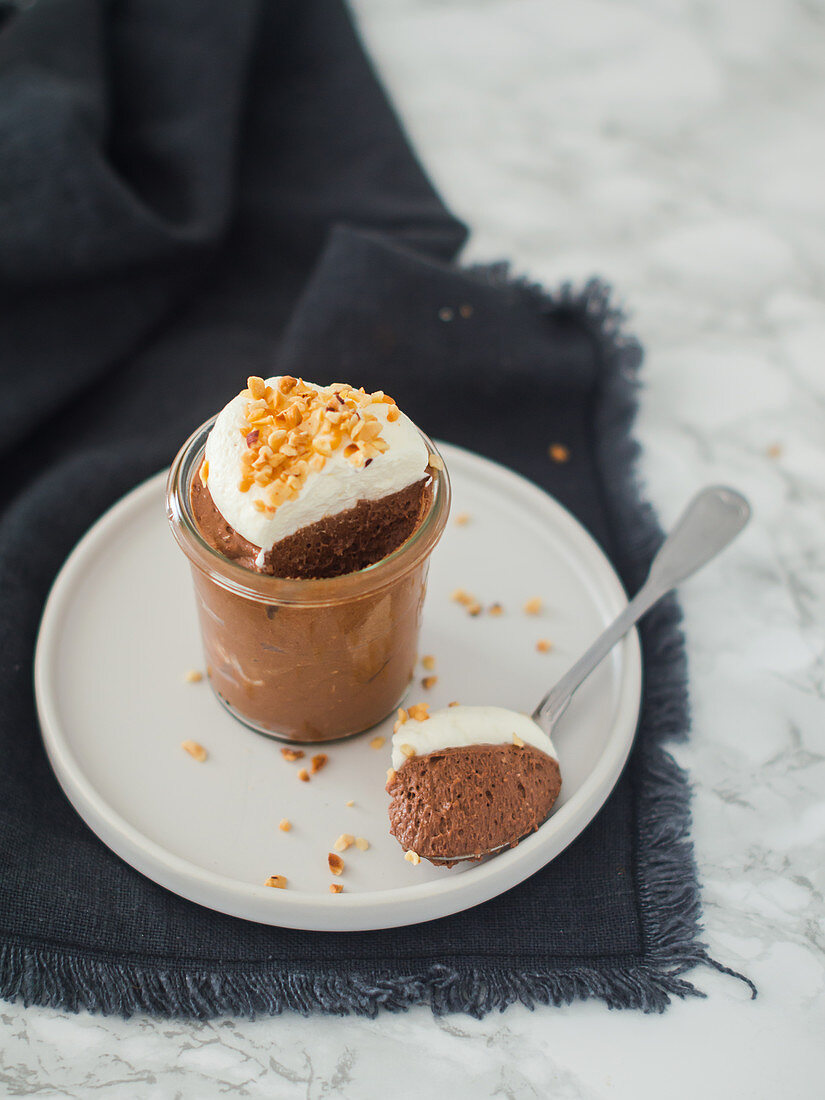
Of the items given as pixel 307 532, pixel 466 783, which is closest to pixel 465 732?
pixel 466 783

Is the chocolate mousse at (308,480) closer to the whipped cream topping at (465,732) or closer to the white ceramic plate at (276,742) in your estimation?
the whipped cream topping at (465,732)

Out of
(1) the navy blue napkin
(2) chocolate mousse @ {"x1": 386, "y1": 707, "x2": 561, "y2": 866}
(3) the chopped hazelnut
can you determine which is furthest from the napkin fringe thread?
(3) the chopped hazelnut

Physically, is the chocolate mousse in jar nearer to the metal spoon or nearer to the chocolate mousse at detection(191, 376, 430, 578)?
the chocolate mousse at detection(191, 376, 430, 578)

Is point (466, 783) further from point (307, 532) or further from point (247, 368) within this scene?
point (247, 368)

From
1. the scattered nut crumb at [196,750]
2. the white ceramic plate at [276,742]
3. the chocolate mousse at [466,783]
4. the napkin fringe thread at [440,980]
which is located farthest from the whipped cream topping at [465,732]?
the scattered nut crumb at [196,750]

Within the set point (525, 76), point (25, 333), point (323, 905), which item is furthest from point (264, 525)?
point (525, 76)
